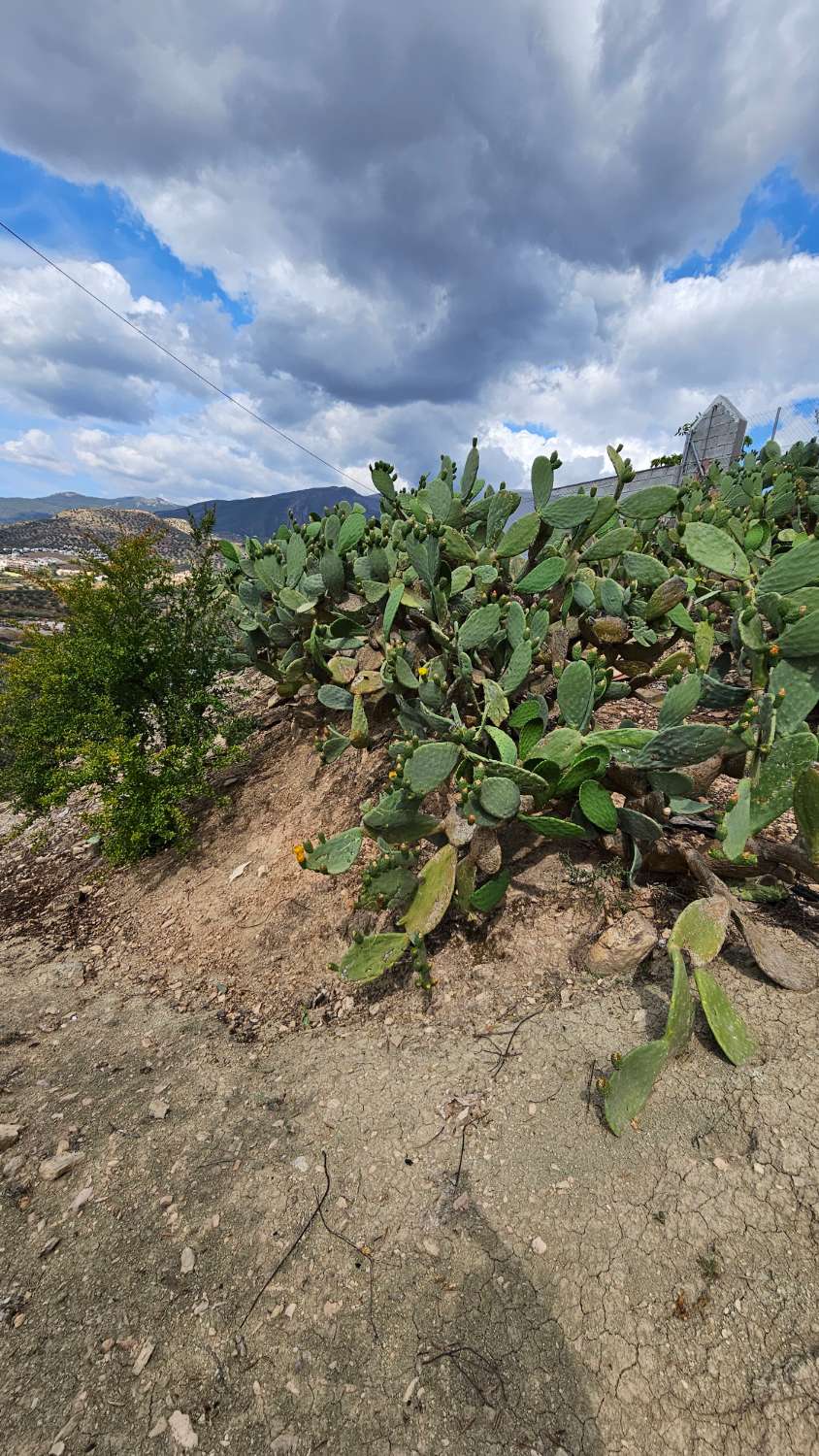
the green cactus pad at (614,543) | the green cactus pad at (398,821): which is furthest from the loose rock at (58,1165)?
the green cactus pad at (614,543)

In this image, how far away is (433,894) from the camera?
7.32ft

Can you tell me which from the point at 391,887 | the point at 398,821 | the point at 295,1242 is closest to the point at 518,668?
the point at 398,821

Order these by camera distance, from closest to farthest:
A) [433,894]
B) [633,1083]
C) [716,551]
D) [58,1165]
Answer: [633,1083], [58,1165], [433,894], [716,551]

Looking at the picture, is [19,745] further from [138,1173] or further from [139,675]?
[138,1173]

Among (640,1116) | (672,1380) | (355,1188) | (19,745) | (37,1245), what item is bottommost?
(37,1245)

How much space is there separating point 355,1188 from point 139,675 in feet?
11.1

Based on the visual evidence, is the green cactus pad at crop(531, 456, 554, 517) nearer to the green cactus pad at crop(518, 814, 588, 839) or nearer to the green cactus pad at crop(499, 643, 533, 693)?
the green cactus pad at crop(499, 643, 533, 693)

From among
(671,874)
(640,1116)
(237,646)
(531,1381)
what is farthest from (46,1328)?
(237,646)

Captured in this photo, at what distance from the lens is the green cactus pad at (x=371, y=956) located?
82.3 inches

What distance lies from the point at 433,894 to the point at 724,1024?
998mm

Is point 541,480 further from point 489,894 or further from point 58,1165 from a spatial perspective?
point 58,1165

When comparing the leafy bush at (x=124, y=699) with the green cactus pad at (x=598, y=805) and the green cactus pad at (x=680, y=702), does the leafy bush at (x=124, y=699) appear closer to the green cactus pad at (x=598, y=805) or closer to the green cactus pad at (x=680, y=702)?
the green cactus pad at (x=598, y=805)

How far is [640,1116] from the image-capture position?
161cm

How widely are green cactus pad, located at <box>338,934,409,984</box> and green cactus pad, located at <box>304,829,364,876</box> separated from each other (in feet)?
0.96
